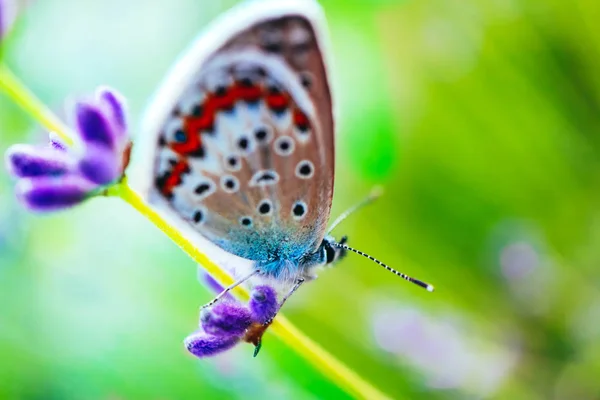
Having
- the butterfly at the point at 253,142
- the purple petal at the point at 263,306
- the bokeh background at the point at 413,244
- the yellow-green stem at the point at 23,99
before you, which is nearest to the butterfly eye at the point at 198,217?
the butterfly at the point at 253,142

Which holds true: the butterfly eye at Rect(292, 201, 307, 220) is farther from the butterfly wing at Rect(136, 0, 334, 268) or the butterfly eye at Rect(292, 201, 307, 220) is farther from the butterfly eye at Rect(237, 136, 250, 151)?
the butterfly eye at Rect(237, 136, 250, 151)

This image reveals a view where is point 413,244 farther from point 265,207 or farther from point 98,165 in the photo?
point 98,165

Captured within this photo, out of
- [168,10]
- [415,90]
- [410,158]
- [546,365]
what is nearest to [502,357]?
[546,365]

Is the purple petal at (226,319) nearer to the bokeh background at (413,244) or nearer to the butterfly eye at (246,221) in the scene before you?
the butterfly eye at (246,221)

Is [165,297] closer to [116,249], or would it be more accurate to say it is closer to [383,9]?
[116,249]

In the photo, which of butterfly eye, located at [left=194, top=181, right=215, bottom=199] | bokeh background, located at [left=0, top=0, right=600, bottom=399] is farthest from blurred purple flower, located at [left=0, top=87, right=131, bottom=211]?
bokeh background, located at [left=0, top=0, right=600, bottom=399]

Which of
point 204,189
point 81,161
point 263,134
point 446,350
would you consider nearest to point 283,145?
point 263,134
